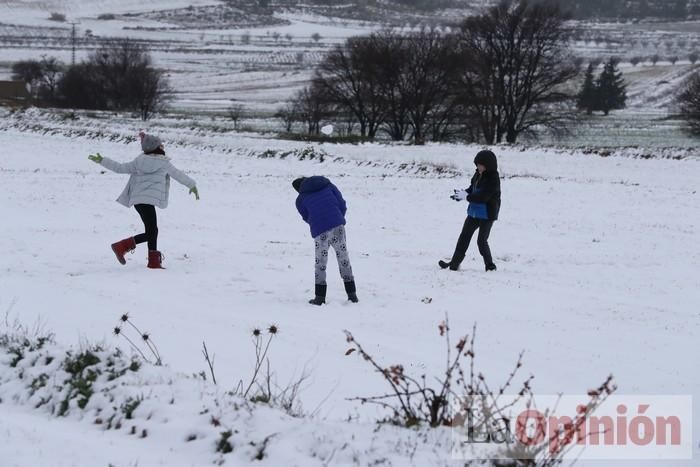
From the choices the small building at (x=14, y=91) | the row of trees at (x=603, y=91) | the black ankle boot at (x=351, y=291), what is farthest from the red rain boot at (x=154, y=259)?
the small building at (x=14, y=91)

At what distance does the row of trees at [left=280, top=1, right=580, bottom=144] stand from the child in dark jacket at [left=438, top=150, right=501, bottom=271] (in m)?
40.5

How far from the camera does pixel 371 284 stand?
10.5 metres

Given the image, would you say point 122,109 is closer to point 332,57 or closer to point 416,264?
point 332,57

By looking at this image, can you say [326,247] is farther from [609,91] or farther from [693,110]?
[609,91]

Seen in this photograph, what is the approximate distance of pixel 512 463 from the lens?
14.2ft

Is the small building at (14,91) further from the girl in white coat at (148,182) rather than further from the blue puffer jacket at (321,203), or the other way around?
the blue puffer jacket at (321,203)

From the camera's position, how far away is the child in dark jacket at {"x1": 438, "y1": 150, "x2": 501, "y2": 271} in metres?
10.8

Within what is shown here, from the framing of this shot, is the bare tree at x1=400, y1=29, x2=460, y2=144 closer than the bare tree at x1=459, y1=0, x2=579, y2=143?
No

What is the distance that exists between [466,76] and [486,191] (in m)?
41.3

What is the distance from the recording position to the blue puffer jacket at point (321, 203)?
8.96 meters

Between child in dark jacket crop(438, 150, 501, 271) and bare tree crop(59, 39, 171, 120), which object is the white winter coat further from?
bare tree crop(59, 39, 171, 120)

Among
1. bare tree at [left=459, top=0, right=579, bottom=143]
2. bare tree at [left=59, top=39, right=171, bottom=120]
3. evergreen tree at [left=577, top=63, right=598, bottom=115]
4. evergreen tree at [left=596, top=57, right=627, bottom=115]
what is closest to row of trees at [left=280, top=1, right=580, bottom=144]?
bare tree at [left=459, top=0, right=579, bottom=143]

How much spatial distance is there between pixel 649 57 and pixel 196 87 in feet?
358

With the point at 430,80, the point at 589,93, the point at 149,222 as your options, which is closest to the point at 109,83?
the point at 430,80
